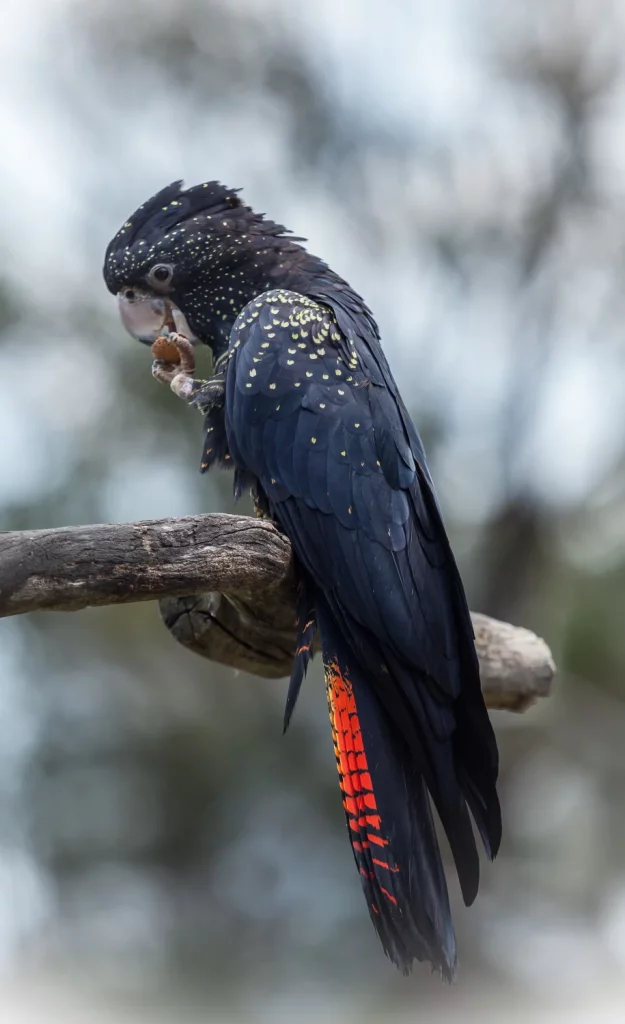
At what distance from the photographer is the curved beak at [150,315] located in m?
2.68

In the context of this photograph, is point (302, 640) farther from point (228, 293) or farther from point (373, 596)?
point (228, 293)

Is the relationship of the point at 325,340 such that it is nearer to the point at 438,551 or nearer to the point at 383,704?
the point at 438,551

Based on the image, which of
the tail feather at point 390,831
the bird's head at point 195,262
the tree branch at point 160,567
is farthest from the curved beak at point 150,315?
the tail feather at point 390,831

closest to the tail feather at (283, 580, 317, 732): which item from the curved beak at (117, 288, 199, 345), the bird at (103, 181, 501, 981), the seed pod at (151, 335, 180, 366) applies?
the bird at (103, 181, 501, 981)

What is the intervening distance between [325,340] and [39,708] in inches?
137

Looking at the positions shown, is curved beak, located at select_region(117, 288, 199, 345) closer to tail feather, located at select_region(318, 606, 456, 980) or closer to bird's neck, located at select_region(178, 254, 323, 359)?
bird's neck, located at select_region(178, 254, 323, 359)

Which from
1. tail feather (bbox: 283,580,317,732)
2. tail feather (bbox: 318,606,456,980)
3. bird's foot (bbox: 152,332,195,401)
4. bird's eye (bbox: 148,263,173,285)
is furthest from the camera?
bird's eye (bbox: 148,263,173,285)

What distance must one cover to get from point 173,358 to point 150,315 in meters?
0.22

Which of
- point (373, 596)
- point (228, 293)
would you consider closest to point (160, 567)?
point (373, 596)

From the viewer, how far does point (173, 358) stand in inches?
102

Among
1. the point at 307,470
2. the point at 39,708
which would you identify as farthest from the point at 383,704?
the point at 39,708

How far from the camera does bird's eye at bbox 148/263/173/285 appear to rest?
2.61 meters

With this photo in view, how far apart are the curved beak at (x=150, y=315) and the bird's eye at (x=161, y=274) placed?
0.06m

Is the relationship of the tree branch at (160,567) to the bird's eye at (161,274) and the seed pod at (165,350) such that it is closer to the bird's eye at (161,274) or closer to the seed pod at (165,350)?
the seed pod at (165,350)
